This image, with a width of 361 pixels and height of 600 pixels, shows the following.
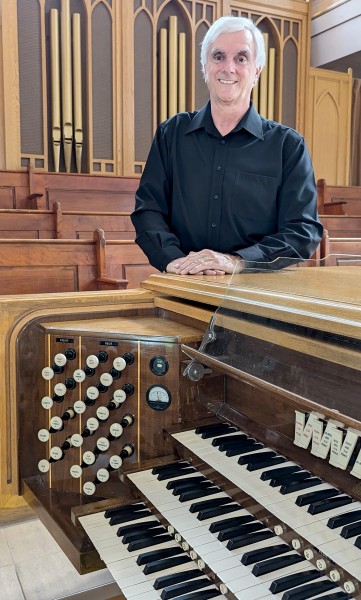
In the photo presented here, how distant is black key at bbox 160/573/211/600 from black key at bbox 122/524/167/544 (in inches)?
5.2

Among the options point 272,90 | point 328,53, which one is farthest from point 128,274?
point 328,53

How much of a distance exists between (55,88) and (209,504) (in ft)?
16.0

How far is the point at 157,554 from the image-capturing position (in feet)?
2.85

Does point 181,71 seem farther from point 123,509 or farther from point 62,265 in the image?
point 123,509

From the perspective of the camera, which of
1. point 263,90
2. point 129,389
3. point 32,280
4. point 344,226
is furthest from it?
point 263,90

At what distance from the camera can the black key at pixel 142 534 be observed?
0.91 meters

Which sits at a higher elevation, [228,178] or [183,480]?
[228,178]

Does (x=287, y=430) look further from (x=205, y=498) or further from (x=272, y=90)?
(x=272, y=90)

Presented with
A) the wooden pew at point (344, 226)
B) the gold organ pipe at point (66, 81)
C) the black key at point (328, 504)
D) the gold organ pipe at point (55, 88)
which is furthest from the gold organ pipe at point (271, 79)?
the black key at point (328, 504)

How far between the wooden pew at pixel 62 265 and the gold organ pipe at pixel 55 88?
2.51 meters

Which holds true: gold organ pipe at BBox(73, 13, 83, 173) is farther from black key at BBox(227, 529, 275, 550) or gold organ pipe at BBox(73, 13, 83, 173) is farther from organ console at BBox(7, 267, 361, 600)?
black key at BBox(227, 529, 275, 550)

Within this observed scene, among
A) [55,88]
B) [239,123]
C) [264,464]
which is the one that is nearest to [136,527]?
[264,464]

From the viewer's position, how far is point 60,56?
5.15m

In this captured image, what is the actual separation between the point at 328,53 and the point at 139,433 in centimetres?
635
